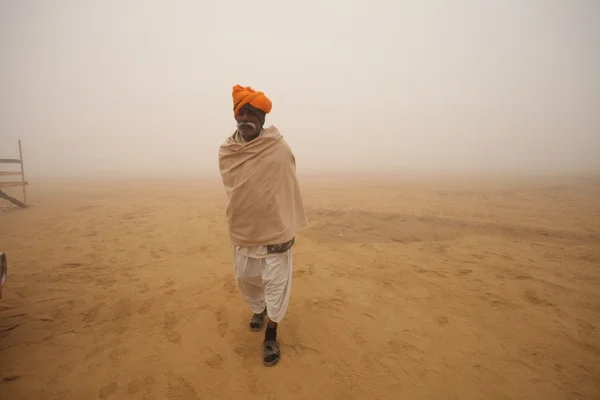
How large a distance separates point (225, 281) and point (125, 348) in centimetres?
147

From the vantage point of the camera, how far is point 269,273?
2238 mm

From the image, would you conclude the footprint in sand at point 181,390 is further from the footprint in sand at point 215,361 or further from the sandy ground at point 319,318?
the footprint in sand at point 215,361

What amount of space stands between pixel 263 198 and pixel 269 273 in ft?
2.16

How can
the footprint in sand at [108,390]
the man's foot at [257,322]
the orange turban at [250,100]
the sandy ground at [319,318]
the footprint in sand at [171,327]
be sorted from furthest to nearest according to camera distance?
1. the man's foot at [257,322]
2. the footprint in sand at [171,327]
3. the orange turban at [250,100]
4. the sandy ground at [319,318]
5. the footprint in sand at [108,390]

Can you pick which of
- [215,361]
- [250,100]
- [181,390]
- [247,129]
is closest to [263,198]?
[247,129]

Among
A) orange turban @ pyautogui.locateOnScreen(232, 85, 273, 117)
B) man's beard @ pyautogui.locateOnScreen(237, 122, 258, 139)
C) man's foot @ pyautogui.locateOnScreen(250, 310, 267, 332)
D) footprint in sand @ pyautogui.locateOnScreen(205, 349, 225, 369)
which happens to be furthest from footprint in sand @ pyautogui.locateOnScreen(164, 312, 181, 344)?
orange turban @ pyautogui.locateOnScreen(232, 85, 273, 117)

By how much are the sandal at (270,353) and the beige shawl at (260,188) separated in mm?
919

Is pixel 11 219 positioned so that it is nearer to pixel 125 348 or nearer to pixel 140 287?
pixel 140 287

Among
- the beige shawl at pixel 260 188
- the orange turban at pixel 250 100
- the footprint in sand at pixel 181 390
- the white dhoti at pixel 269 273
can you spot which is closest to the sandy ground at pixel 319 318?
the footprint in sand at pixel 181 390

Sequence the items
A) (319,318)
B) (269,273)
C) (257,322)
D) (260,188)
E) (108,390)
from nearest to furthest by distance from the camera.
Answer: (108,390)
(260,188)
(269,273)
(257,322)
(319,318)

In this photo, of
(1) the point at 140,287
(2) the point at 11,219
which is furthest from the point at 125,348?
(2) the point at 11,219

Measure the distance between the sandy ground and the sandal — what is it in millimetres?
64

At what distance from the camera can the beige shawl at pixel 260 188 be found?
83.2 inches

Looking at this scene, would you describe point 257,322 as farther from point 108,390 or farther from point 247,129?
point 247,129
